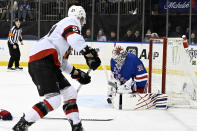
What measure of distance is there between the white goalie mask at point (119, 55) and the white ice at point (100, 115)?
516 millimetres

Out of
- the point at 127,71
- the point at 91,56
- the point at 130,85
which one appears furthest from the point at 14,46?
the point at 91,56

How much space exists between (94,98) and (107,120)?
4.78 feet

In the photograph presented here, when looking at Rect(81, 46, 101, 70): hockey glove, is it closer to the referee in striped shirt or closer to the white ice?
the white ice

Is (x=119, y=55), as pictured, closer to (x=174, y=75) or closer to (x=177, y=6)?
(x=174, y=75)

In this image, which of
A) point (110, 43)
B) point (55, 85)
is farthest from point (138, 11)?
point (55, 85)

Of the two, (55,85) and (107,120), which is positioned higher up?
(55,85)

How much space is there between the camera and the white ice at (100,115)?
348 centimetres

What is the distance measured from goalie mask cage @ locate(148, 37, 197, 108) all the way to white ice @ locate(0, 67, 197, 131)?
0.21 metres

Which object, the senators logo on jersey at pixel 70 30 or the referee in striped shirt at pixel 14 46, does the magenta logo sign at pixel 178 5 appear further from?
the senators logo on jersey at pixel 70 30

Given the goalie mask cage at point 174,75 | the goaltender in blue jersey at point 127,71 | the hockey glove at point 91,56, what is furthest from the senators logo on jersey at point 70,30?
the goalie mask cage at point 174,75

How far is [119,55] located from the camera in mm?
4402

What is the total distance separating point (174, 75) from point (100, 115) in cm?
111

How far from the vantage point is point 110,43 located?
387 inches

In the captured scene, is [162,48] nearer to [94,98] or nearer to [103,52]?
[94,98]
